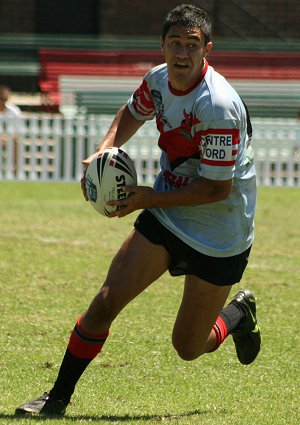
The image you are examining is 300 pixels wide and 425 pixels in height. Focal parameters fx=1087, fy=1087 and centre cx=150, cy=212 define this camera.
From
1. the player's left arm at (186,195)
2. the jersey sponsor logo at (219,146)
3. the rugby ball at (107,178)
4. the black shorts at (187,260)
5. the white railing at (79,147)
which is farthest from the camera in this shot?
the white railing at (79,147)

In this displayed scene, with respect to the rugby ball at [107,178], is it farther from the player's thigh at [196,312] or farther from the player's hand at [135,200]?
the player's thigh at [196,312]

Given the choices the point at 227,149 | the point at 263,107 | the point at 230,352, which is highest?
the point at 227,149

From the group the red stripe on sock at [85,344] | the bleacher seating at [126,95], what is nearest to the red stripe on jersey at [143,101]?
the red stripe on sock at [85,344]

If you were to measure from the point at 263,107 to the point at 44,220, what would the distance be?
11146 mm

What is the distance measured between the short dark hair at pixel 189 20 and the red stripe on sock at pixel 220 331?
5.83 ft

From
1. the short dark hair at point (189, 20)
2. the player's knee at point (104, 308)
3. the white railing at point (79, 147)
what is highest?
the short dark hair at point (189, 20)

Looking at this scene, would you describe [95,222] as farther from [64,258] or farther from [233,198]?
[233,198]

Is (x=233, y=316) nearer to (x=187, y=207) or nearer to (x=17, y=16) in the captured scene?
(x=187, y=207)

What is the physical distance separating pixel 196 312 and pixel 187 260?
29 centimetres

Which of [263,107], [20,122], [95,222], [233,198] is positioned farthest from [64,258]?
[263,107]

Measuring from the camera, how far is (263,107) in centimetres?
2398

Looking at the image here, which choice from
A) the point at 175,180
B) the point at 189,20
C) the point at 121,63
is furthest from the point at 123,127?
the point at 121,63

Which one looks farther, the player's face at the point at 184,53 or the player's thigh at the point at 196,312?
the player's thigh at the point at 196,312

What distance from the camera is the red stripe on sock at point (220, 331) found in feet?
21.0
